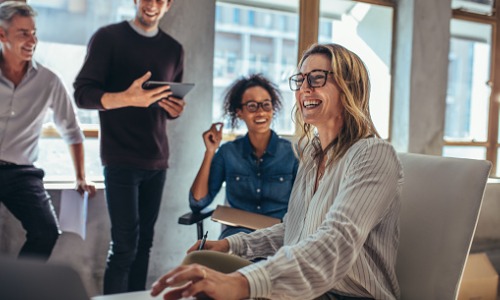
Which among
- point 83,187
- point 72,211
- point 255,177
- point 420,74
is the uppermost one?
point 420,74

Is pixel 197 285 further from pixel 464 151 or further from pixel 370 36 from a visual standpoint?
pixel 464 151

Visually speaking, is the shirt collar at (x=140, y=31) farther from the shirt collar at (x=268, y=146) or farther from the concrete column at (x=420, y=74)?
the concrete column at (x=420, y=74)

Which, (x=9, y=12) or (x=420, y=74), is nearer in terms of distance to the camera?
(x=9, y=12)

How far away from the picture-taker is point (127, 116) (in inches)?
99.6

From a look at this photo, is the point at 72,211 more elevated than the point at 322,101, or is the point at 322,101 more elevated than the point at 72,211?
the point at 322,101

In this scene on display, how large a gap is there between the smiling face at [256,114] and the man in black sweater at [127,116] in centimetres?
36

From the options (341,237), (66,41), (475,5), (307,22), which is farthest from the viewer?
(475,5)

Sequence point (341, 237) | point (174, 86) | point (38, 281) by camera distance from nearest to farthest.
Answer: point (38, 281) → point (341, 237) → point (174, 86)

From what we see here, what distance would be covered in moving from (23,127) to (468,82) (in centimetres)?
378

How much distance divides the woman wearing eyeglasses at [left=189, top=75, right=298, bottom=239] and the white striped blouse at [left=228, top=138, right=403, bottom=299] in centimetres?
104

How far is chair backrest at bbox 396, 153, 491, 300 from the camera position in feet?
4.15

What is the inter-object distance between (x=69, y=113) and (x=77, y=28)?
633 millimetres

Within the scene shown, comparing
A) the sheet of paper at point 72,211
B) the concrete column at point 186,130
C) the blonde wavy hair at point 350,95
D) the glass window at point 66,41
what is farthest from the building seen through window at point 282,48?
the blonde wavy hair at point 350,95

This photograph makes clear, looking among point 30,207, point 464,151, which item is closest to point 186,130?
point 30,207
